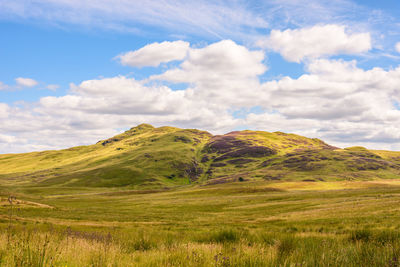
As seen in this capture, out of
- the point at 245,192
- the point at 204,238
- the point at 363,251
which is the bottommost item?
the point at 245,192

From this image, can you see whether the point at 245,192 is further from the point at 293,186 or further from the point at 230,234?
the point at 230,234

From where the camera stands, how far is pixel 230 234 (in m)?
12.5

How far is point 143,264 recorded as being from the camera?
6.11 metres

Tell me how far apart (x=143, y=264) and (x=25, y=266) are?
2127mm

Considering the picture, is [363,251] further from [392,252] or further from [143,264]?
[143,264]

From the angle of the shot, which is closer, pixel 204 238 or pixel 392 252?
pixel 392 252

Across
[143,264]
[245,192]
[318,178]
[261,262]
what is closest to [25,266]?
[143,264]

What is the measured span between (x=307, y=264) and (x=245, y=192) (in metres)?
113

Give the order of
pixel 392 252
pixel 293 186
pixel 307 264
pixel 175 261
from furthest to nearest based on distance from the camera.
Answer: pixel 293 186 < pixel 392 252 < pixel 175 261 < pixel 307 264

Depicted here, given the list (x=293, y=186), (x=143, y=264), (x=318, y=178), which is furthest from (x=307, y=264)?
(x=318, y=178)

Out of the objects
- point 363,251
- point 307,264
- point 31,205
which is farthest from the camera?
point 31,205

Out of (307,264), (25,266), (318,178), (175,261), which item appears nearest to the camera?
(25,266)

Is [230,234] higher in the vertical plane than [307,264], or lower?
lower

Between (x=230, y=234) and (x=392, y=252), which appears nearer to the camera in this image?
(x=392, y=252)
